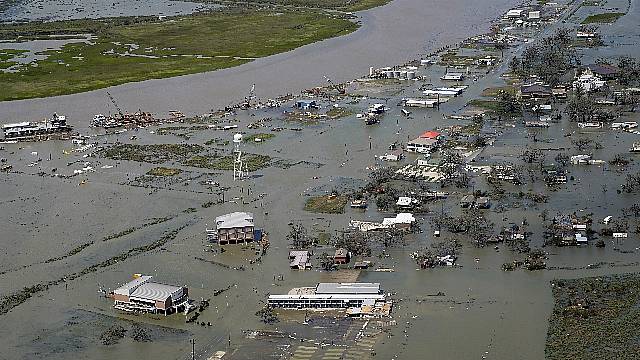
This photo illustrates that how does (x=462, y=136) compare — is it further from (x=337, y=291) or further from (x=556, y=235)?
(x=337, y=291)

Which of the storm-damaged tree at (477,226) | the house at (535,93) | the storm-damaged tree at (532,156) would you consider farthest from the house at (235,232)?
the house at (535,93)

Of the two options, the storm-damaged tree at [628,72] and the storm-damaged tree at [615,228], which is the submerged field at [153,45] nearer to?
the storm-damaged tree at [628,72]

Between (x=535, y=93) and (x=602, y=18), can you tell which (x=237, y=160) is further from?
(x=602, y=18)

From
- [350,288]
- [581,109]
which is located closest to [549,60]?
[581,109]

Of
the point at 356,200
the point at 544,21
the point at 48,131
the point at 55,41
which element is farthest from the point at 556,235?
the point at 55,41

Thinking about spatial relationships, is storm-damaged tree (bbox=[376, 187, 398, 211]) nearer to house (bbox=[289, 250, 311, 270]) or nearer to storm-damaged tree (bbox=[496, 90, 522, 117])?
house (bbox=[289, 250, 311, 270])

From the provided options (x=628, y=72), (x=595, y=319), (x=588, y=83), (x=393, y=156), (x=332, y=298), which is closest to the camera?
(x=595, y=319)

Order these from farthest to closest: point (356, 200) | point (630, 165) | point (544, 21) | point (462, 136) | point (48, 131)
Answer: point (544, 21), point (48, 131), point (462, 136), point (630, 165), point (356, 200)
